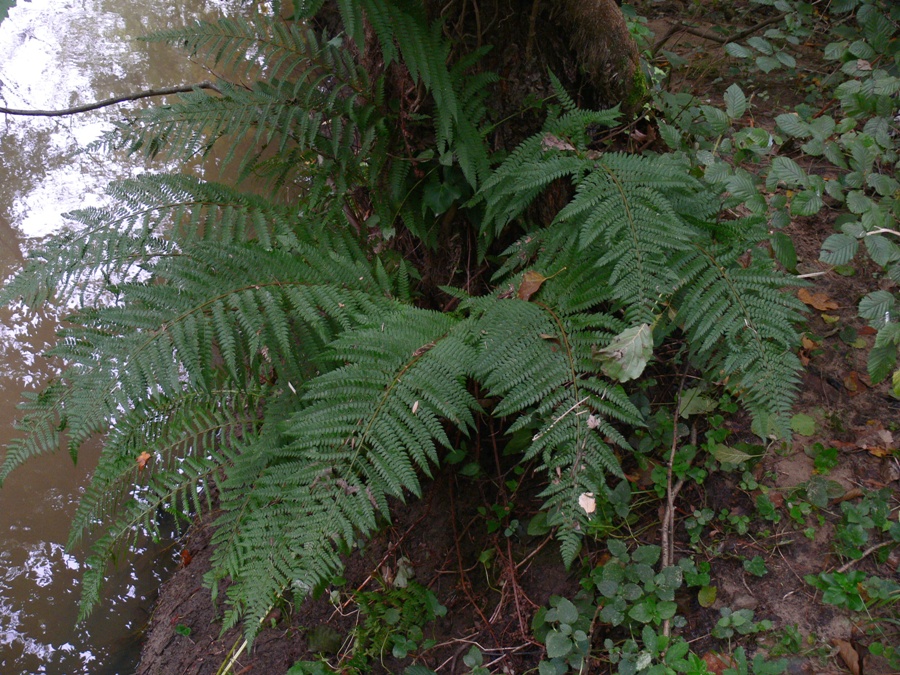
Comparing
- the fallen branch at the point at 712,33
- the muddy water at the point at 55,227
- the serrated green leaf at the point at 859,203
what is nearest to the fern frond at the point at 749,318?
the serrated green leaf at the point at 859,203

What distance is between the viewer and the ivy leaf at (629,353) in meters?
1.47

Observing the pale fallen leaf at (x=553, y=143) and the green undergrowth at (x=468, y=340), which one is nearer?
the green undergrowth at (x=468, y=340)

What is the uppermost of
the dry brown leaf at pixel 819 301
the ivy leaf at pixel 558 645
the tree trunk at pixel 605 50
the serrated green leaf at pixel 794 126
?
the tree trunk at pixel 605 50

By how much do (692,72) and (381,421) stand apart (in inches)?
90.8

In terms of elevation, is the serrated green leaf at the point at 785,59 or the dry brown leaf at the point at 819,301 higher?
the serrated green leaf at the point at 785,59

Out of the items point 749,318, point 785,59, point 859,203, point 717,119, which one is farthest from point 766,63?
point 749,318

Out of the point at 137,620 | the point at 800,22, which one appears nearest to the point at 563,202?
the point at 800,22

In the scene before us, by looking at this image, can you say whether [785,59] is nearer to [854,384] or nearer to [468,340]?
[854,384]

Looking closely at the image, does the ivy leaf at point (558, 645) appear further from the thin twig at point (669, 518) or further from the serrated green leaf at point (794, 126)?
the serrated green leaf at point (794, 126)

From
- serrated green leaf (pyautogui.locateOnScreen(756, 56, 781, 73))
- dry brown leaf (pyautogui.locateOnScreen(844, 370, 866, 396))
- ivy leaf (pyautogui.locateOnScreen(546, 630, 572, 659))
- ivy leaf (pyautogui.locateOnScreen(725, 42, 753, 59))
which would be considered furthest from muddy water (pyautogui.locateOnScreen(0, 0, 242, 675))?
serrated green leaf (pyautogui.locateOnScreen(756, 56, 781, 73))

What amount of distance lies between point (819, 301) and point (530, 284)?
1020 mm

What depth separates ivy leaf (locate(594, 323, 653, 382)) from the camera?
1.47 meters

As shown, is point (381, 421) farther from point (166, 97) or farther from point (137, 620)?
point (166, 97)

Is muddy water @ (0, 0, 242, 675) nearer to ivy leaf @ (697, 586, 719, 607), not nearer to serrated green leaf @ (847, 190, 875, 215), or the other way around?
ivy leaf @ (697, 586, 719, 607)
